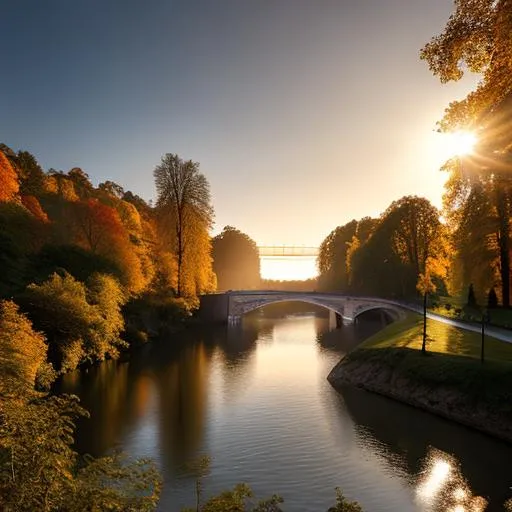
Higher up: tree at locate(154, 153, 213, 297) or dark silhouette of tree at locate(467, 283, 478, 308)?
tree at locate(154, 153, 213, 297)

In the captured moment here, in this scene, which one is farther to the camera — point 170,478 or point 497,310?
point 497,310

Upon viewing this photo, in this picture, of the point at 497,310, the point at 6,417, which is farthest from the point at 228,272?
the point at 6,417

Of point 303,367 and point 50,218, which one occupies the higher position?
point 50,218

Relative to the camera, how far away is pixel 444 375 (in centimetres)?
2822

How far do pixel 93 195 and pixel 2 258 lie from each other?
38.6 metres

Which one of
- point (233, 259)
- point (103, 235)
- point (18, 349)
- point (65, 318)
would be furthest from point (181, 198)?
point (233, 259)

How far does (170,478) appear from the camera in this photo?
20156 millimetres

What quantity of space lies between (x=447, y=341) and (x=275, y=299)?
163 feet

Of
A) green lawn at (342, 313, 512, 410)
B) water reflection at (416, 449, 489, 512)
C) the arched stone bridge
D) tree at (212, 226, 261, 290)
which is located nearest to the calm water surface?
water reflection at (416, 449, 489, 512)

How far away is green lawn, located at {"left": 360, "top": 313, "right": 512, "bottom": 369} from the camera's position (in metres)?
30.0

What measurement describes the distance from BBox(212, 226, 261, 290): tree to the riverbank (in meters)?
90.2

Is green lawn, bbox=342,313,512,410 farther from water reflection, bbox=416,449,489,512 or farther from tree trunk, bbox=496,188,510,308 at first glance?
tree trunk, bbox=496,188,510,308

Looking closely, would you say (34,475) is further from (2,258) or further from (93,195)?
(93,195)

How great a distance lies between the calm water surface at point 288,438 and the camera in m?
19.0
